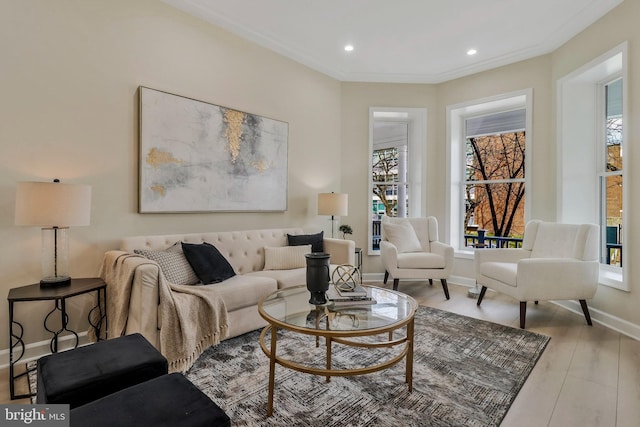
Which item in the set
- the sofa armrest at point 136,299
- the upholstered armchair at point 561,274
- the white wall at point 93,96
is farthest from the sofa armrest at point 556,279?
the sofa armrest at point 136,299

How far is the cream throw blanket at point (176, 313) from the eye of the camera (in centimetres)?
211

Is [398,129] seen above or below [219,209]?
above

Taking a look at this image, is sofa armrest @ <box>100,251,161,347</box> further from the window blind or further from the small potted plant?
the window blind

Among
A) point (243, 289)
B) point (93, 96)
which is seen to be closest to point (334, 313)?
point (243, 289)

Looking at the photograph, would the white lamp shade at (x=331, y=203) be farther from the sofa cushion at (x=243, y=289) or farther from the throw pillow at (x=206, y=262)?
the throw pillow at (x=206, y=262)

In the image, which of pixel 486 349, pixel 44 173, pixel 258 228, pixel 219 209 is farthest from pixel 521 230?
pixel 44 173

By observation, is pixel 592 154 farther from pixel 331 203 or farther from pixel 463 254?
pixel 331 203

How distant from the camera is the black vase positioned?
2088 millimetres

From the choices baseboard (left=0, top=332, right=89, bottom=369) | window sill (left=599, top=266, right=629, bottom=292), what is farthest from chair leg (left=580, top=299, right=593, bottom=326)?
baseboard (left=0, top=332, right=89, bottom=369)

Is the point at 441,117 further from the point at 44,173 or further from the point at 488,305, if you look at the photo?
the point at 44,173

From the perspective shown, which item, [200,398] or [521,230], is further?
[521,230]

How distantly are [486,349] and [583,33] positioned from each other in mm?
3396

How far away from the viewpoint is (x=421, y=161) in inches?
197

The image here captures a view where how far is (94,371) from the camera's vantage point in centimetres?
133
